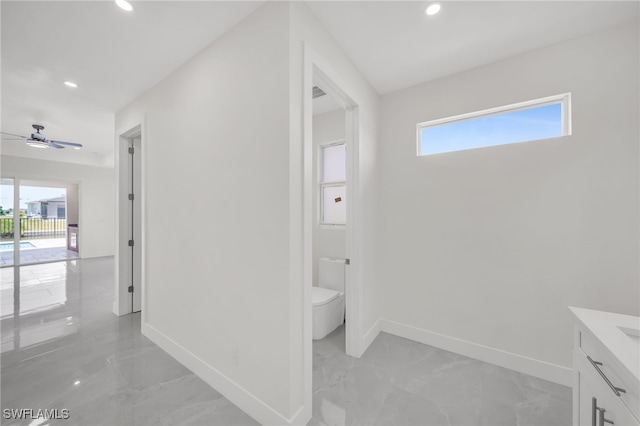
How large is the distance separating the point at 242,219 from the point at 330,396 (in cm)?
141

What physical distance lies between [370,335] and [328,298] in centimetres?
55

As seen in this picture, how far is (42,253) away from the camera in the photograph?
725cm

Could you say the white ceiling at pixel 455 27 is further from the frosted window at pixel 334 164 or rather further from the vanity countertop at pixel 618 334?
the vanity countertop at pixel 618 334

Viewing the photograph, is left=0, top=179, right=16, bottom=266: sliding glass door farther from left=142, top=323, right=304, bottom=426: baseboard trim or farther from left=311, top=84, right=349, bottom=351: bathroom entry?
left=311, top=84, right=349, bottom=351: bathroom entry

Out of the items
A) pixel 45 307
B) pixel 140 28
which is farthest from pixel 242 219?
pixel 45 307

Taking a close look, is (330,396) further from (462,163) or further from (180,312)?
(462,163)

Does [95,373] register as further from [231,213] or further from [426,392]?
A: [426,392]

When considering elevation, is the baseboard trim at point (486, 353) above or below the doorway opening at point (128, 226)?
below

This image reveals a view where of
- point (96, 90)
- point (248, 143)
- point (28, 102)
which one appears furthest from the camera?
point (28, 102)

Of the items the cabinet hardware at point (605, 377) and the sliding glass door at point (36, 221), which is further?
the sliding glass door at point (36, 221)

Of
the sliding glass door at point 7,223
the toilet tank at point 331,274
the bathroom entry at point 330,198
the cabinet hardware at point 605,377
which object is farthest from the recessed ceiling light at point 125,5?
the sliding glass door at point 7,223

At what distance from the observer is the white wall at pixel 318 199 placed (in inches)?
124

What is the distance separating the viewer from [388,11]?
1.61 metres

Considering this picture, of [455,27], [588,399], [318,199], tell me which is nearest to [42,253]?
[318,199]
